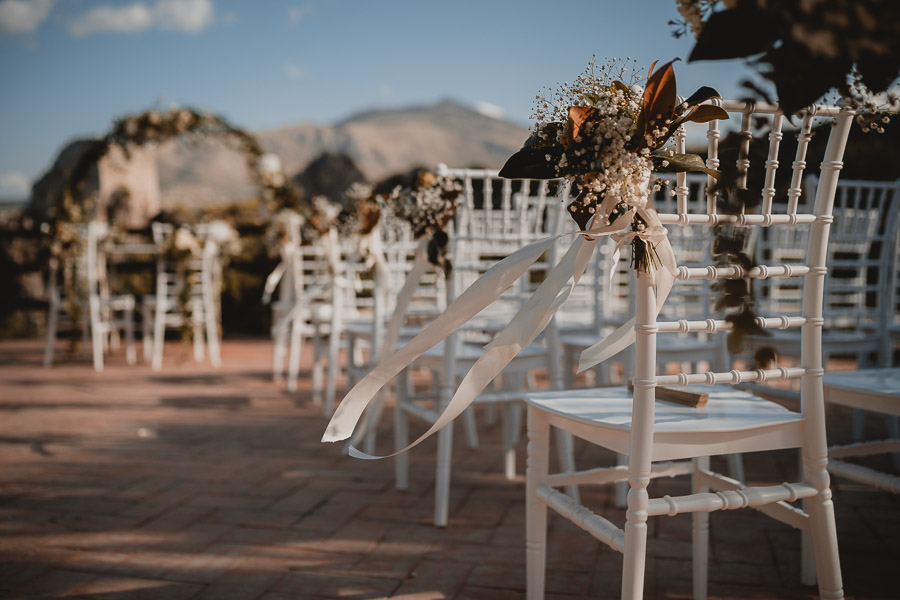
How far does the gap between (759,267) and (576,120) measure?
0.45 metres

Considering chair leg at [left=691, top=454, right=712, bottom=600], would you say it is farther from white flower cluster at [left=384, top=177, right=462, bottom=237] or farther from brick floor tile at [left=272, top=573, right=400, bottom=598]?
white flower cluster at [left=384, top=177, right=462, bottom=237]

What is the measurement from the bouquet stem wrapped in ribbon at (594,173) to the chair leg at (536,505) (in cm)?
27

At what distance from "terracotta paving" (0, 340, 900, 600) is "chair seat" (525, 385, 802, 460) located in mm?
606

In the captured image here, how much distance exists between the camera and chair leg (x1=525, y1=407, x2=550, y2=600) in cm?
161

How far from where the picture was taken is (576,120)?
1.23 metres

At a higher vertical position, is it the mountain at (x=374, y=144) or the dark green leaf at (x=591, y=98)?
the mountain at (x=374, y=144)

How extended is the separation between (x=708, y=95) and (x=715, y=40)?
26 centimetres

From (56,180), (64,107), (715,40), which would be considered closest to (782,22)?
(715,40)

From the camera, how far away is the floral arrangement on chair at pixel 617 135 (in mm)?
1208

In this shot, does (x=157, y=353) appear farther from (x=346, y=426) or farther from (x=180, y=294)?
(x=346, y=426)

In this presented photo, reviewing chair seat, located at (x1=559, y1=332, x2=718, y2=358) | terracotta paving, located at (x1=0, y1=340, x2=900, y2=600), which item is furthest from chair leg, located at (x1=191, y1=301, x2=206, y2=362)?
chair seat, located at (x1=559, y1=332, x2=718, y2=358)

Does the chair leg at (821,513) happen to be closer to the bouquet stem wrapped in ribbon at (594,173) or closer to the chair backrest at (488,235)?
the bouquet stem wrapped in ribbon at (594,173)

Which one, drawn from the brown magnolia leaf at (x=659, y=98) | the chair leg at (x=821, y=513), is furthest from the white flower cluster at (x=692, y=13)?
the chair leg at (x=821, y=513)

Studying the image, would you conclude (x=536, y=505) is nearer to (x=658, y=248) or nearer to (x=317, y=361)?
(x=658, y=248)
